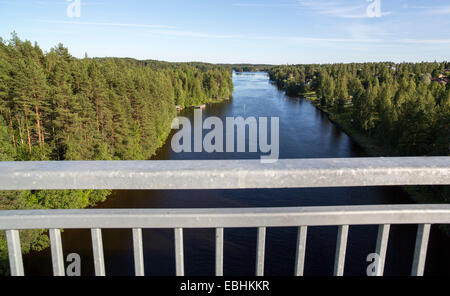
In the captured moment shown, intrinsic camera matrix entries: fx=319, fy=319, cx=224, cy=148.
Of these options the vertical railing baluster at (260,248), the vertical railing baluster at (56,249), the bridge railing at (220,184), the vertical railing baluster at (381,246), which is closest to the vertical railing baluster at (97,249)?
the bridge railing at (220,184)

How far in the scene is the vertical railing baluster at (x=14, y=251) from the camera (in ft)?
4.44

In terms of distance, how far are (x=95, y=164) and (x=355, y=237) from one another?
1777cm

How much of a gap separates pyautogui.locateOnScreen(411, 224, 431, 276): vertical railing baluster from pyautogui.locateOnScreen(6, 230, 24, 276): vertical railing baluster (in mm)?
1727

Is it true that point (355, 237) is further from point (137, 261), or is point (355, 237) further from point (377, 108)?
point (377, 108)

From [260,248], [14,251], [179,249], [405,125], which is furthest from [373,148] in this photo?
[14,251]

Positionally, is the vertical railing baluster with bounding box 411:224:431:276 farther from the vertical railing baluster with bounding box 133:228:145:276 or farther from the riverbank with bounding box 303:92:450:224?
the riverbank with bounding box 303:92:450:224

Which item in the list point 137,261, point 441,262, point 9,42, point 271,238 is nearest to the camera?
point 137,261

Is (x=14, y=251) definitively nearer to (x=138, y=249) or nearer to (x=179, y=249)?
(x=138, y=249)

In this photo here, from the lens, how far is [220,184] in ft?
4.13

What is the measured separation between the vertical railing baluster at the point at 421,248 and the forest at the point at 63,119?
37.9ft

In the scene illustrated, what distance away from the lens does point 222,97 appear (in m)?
75.5

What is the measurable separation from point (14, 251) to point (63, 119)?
64.7 ft

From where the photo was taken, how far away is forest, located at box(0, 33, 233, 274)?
16.9 metres
